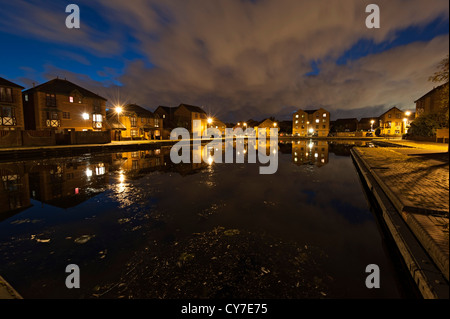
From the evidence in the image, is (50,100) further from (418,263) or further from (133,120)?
(418,263)

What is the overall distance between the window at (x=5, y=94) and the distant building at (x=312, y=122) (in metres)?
88.4

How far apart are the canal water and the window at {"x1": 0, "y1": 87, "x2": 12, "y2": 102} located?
1330 inches

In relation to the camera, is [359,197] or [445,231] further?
[359,197]

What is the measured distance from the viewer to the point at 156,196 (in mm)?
9109

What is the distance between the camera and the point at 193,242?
5344 mm

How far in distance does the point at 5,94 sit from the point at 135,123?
2429 cm

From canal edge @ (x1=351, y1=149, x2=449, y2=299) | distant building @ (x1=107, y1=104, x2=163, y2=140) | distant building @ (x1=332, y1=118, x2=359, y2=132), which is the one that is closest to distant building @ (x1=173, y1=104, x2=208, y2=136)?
distant building @ (x1=107, y1=104, x2=163, y2=140)

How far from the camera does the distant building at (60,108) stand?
3622 centimetres

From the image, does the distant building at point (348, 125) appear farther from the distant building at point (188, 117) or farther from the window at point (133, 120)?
the window at point (133, 120)

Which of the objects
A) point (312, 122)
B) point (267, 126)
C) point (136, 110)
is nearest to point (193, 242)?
point (136, 110)
